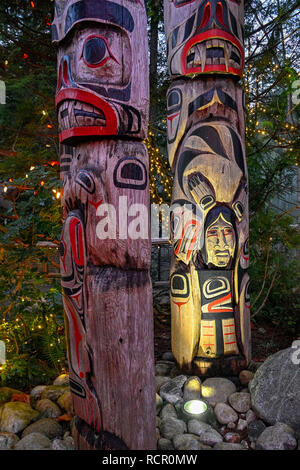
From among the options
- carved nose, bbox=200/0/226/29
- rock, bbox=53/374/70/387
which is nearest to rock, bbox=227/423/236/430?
rock, bbox=53/374/70/387

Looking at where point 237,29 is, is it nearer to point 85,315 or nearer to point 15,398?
point 85,315

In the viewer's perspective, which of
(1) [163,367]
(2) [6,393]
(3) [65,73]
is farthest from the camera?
(1) [163,367]

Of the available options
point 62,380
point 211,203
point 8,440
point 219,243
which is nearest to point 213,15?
point 211,203

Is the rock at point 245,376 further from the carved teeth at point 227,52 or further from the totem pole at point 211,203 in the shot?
the carved teeth at point 227,52

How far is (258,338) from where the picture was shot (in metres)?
5.19

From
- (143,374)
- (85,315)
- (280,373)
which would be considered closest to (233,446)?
(280,373)

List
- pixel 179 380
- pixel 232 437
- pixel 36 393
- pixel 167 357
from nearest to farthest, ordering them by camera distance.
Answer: pixel 232 437
pixel 36 393
pixel 179 380
pixel 167 357

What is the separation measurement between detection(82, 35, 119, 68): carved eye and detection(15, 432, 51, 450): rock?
91.8 inches

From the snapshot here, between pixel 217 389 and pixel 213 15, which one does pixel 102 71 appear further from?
pixel 217 389

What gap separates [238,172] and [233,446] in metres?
2.37

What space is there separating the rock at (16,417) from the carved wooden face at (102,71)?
208cm

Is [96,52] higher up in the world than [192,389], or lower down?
higher up

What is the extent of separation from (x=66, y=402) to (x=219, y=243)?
1928 millimetres

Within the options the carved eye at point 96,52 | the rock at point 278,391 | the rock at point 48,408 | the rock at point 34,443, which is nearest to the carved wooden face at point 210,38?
the carved eye at point 96,52
